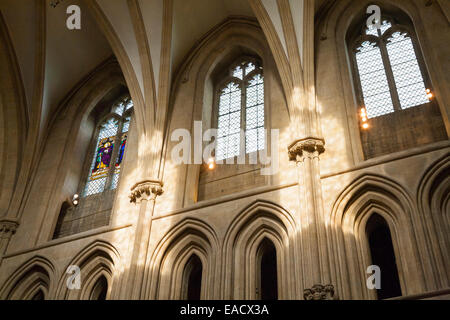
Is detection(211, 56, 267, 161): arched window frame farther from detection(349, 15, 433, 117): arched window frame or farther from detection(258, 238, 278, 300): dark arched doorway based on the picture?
detection(258, 238, 278, 300): dark arched doorway

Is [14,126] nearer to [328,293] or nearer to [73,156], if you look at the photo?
[73,156]

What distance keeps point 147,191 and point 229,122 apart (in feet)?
9.80

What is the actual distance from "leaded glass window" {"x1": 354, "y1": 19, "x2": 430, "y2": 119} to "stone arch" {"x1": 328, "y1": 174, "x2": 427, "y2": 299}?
2.39 metres

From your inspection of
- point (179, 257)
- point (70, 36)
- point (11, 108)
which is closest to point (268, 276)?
point (179, 257)

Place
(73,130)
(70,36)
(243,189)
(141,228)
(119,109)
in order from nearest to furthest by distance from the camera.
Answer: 1. (141,228)
2. (243,189)
3. (70,36)
4. (73,130)
5. (119,109)

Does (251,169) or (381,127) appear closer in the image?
(381,127)

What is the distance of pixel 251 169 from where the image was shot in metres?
12.8

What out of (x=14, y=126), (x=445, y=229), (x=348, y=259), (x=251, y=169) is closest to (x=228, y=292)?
(x=348, y=259)

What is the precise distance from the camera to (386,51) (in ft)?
44.0

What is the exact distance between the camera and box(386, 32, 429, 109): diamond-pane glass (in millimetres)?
12117

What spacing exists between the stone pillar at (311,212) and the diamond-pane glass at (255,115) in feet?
6.33

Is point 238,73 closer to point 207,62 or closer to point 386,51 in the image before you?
point 207,62

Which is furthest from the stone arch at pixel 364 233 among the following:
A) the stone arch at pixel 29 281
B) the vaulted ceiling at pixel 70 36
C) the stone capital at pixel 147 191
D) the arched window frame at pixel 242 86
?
the vaulted ceiling at pixel 70 36

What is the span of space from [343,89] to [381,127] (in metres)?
1.26
